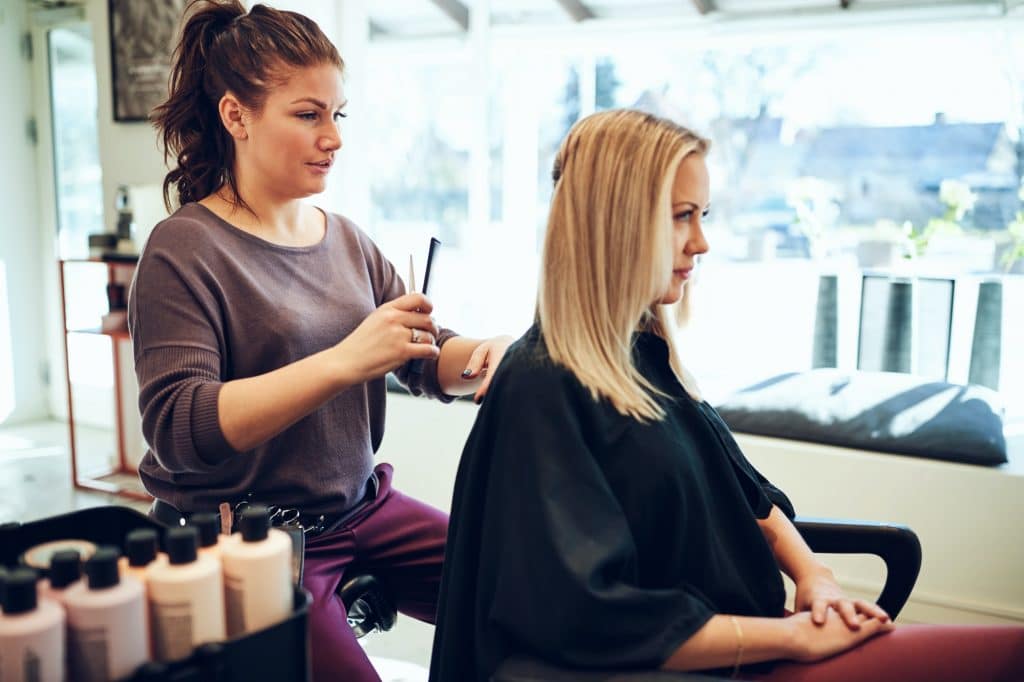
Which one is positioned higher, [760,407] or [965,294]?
[965,294]

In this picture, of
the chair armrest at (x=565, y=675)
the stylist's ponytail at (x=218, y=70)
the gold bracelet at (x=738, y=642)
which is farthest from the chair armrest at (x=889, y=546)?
the stylist's ponytail at (x=218, y=70)

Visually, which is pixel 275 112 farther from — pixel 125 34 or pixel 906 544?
pixel 125 34

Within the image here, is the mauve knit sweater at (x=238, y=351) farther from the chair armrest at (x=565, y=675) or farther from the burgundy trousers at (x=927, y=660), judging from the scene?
the burgundy trousers at (x=927, y=660)

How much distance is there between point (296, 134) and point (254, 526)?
79 cm

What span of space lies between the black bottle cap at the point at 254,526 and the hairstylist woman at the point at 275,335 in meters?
0.41

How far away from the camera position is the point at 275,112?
4.49 ft

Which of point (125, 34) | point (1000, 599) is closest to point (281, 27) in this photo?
point (1000, 599)

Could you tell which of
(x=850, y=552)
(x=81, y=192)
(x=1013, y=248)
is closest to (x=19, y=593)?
(x=850, y=552)

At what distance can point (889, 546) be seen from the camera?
1357mm

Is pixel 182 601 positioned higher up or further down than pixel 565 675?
higher up

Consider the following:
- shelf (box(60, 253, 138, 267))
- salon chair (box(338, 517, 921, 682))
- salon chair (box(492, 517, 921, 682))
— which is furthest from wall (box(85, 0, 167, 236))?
salon chair (box(492, 517, 921, 682))

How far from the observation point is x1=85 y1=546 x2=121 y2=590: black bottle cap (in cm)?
70

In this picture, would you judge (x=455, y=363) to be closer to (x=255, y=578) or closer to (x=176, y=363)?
(x=176, y=363)

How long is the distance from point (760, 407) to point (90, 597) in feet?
7.69
